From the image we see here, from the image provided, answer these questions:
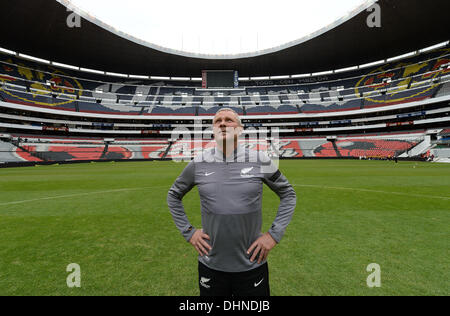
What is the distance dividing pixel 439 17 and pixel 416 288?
43.5m

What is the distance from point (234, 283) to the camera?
1667 mm

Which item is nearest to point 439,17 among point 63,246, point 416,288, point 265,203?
point 265,203

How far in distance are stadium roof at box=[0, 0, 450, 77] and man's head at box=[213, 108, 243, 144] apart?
35.0 m

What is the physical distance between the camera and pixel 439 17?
96.1 feet

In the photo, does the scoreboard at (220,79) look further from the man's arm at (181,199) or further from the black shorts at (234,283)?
the black shorts at (234,283)

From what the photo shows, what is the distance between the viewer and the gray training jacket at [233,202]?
1.63 meters

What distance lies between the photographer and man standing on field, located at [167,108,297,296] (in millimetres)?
1635

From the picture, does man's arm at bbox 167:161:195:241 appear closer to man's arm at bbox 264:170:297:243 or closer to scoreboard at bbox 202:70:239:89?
man's arm at bbox 264:170:297:243

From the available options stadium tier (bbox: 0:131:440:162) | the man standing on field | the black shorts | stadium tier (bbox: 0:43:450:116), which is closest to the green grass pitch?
the black shorts

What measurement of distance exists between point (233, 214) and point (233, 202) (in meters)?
0.09

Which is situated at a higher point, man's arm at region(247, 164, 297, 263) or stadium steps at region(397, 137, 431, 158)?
stadium steps at region(397, 137, 431, 158)

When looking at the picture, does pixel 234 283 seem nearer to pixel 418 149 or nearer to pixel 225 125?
pixel 225 125

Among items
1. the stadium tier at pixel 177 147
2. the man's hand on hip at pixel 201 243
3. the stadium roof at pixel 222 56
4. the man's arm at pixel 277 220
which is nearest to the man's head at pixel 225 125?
the man's arm at pixel 277 220

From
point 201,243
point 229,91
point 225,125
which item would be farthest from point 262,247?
point 229,91
